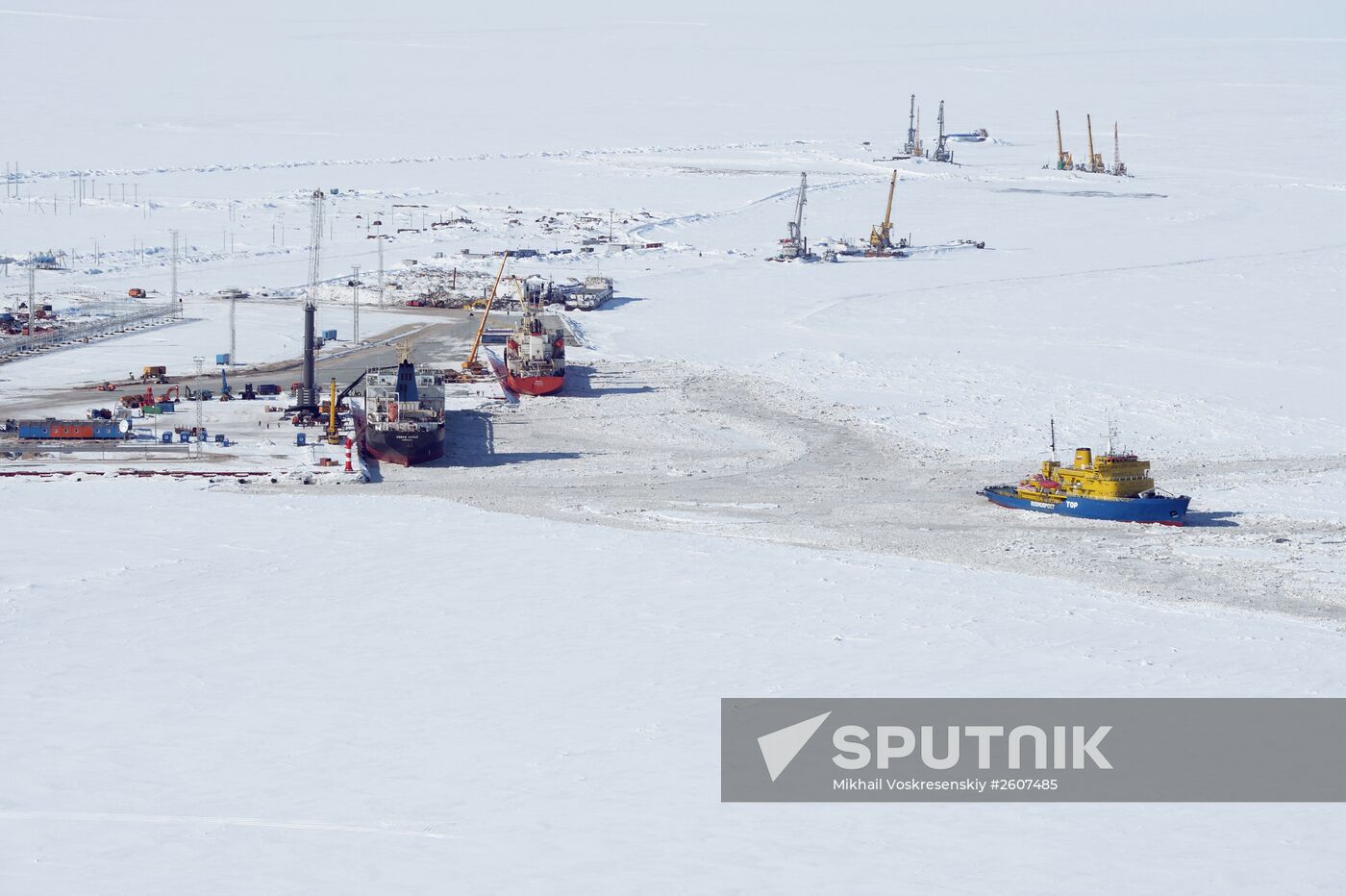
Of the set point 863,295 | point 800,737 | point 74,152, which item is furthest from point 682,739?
point 74,152

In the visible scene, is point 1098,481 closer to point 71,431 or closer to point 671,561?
point 671,561

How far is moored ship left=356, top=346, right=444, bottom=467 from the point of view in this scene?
34.5 m

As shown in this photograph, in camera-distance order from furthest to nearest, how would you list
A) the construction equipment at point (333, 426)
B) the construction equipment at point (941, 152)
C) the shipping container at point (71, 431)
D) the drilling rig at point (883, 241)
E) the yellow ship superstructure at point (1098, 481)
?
the construction equipment at point (941, 152)
the drilling rig at point (883, 241)
the construction equipment at point (333, 426)
the shipping container at point (71, 431)
the yellow ship superstructure at point (1098, 481)

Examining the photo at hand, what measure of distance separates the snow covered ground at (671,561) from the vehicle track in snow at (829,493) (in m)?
0.14

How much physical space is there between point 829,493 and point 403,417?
31.7ft

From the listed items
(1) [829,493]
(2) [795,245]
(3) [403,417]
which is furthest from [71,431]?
(2) [795,245]

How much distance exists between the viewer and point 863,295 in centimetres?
5944

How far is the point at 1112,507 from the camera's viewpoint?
30.1 meters

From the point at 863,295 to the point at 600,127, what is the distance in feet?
221

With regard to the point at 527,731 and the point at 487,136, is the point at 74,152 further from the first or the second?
the point at 527,731

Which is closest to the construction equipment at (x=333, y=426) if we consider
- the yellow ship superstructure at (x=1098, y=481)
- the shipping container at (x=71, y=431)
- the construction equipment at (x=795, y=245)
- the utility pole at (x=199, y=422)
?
the utility pole at (x=199, y=422)

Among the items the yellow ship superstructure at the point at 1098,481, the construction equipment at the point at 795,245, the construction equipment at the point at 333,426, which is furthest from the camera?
the construction equipment at the point at 795,245

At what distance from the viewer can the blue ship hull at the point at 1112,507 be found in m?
29.6

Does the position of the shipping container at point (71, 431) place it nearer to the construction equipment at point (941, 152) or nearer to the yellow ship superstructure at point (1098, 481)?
the yellow ship superstructure at point (1098, 481)
